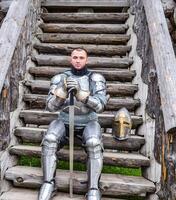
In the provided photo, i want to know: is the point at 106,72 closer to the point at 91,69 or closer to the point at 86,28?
the point at 91,69

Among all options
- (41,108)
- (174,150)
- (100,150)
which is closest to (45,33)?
(41,108)

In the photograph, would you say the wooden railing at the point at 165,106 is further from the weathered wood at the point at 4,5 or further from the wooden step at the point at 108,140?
the weathered wood at the point at 4,5

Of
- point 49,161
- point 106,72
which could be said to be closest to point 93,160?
point 49,161

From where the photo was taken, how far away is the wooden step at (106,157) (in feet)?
13.1

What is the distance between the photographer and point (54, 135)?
3.80 meters

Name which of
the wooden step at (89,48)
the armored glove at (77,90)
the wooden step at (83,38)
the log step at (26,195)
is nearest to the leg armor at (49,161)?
the log step at (26,195)

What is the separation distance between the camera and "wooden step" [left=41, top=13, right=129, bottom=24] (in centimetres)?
651

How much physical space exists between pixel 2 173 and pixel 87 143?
1038 millimetres

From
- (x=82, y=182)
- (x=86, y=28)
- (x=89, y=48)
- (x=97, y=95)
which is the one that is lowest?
(x=82, y=182)

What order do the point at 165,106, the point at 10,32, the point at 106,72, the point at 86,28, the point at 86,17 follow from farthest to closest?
the point at 86,17
the point at 86,28
the point at 106,72
the point at 10,32
the point at 165,106

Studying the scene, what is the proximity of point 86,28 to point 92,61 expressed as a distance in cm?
101

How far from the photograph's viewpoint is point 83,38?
606cm

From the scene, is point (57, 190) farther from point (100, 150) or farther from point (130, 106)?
point (130, 106)

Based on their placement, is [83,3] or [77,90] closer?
[77,90]
